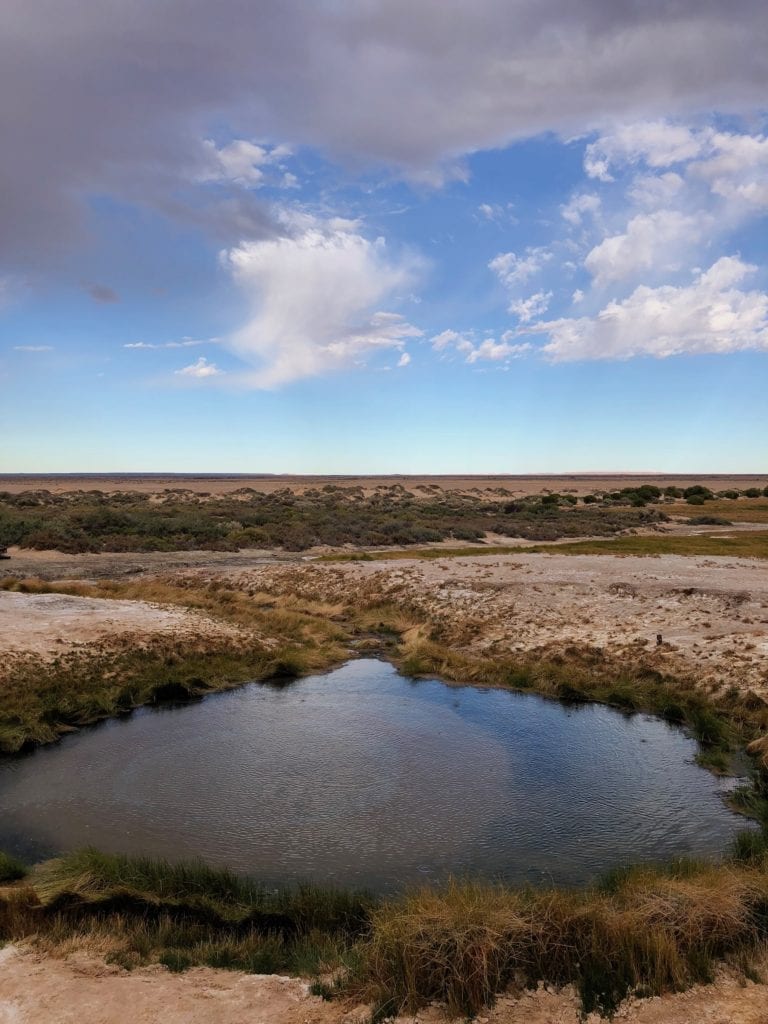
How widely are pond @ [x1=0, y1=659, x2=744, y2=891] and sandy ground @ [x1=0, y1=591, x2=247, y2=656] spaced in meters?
4.42

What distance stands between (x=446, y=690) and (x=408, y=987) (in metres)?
14.1

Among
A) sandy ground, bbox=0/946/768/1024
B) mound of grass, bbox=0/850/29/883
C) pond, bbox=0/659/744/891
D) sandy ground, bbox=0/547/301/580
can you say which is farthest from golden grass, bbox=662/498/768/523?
mound of grass, bbox=0/850/29/883

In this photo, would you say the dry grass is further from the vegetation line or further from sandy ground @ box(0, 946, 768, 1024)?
the vegetation line

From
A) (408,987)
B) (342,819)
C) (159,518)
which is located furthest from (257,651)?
(159,518)

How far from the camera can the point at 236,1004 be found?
7.14 metres

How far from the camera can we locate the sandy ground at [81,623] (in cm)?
2123

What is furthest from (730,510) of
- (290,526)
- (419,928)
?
(419,928)

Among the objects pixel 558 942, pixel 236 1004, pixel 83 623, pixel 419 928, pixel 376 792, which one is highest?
pixel 83 623

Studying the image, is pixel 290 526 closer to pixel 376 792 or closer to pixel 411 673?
pixel 411 673

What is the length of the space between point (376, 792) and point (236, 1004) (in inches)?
246

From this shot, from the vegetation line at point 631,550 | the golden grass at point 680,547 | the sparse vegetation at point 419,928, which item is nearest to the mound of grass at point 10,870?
the sparse vegetation at point 419,928

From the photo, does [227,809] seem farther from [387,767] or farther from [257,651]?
[257,651]

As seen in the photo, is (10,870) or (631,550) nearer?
(10,870)

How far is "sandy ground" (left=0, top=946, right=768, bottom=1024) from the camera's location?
682cm
